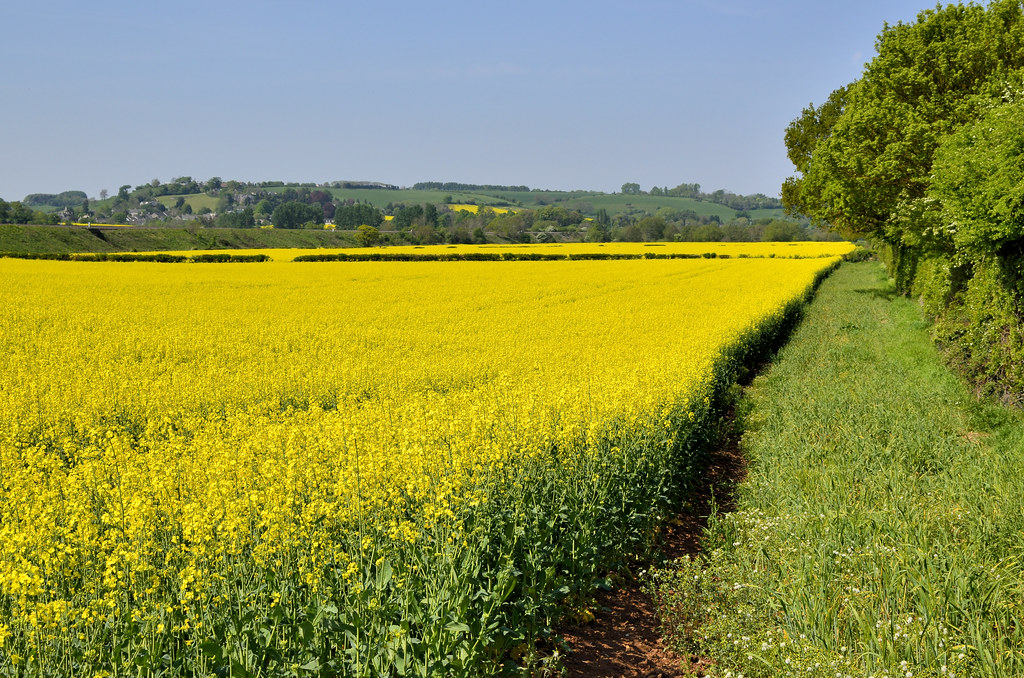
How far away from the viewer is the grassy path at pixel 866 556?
170 inches

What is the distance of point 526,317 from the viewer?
883 inches

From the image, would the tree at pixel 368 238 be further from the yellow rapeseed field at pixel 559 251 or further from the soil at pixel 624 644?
the soil at pixel 624 644

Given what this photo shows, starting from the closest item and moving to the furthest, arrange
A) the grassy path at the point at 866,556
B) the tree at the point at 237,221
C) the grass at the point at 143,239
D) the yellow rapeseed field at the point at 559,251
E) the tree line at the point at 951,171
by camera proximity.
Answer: the grassy path at the point at 866,556
the tree line at the point at 951,171
the yellow rapeseed field at the point at 559,251
the grass at the point at 143,239
the tree at the point at 237,221

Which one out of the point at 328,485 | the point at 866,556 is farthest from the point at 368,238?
the point at 866,556

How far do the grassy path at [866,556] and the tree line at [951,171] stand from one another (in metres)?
2.19

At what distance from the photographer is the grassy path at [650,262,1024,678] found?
431cm

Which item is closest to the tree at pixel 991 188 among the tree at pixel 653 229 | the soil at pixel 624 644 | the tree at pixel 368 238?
the soil at pixel 624 644

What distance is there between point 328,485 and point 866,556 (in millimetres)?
4412

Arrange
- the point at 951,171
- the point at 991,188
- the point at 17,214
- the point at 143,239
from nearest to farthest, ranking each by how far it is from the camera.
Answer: the point at 991,188 → the point at 951,171 → the point at 143,239 → the point at 17,214

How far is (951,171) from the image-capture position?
12.2m

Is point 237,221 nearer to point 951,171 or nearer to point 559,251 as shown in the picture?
point 559,251

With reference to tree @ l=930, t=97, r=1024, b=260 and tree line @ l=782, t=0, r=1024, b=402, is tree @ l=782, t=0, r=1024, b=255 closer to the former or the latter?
tree line @ l=782, t=0, r=1024, b=402

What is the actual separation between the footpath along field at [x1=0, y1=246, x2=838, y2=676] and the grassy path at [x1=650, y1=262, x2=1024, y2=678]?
1.02m

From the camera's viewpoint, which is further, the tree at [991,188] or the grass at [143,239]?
the grass at [143,239]
